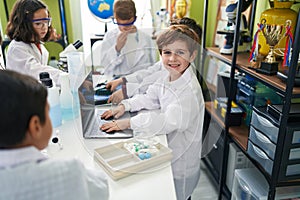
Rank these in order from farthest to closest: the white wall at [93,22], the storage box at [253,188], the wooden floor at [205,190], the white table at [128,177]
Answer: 1. the wooden floor at [205,190]
2. the white wall at [93,22]
3. the storage box at [253,188]
4. the white table at [128,177]

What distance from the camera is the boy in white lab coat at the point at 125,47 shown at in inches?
50.7

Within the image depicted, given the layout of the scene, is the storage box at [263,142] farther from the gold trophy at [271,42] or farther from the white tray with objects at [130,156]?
the white tray with objects at [130,156]

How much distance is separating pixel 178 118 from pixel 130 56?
396mm

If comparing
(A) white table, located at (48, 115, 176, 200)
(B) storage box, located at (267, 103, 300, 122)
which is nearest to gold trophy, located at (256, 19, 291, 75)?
(B) storage box, located at (267, 103, 300, 122)

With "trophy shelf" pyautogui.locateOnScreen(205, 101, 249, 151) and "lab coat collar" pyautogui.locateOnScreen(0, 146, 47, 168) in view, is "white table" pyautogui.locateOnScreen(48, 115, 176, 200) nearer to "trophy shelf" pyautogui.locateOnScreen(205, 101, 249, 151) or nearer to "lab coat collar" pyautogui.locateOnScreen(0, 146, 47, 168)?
"lab coat collar" pyautogui.locateOnScreen(0, 146, 47, 168)

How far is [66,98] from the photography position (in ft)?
4.20

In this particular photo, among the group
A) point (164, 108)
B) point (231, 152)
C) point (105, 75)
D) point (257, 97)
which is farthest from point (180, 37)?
point (231, 152)

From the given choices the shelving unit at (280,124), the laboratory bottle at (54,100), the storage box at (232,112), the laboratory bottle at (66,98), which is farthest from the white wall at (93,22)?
the storage box at (232,112)

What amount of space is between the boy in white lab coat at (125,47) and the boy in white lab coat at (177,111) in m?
0.11

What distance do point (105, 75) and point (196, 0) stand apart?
156cm

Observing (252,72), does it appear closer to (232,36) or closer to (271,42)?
(271,42)

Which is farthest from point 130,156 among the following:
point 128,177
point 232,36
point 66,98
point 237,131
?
point 232,36

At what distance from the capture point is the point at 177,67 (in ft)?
3.69

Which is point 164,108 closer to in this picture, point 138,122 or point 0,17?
point 138,122
